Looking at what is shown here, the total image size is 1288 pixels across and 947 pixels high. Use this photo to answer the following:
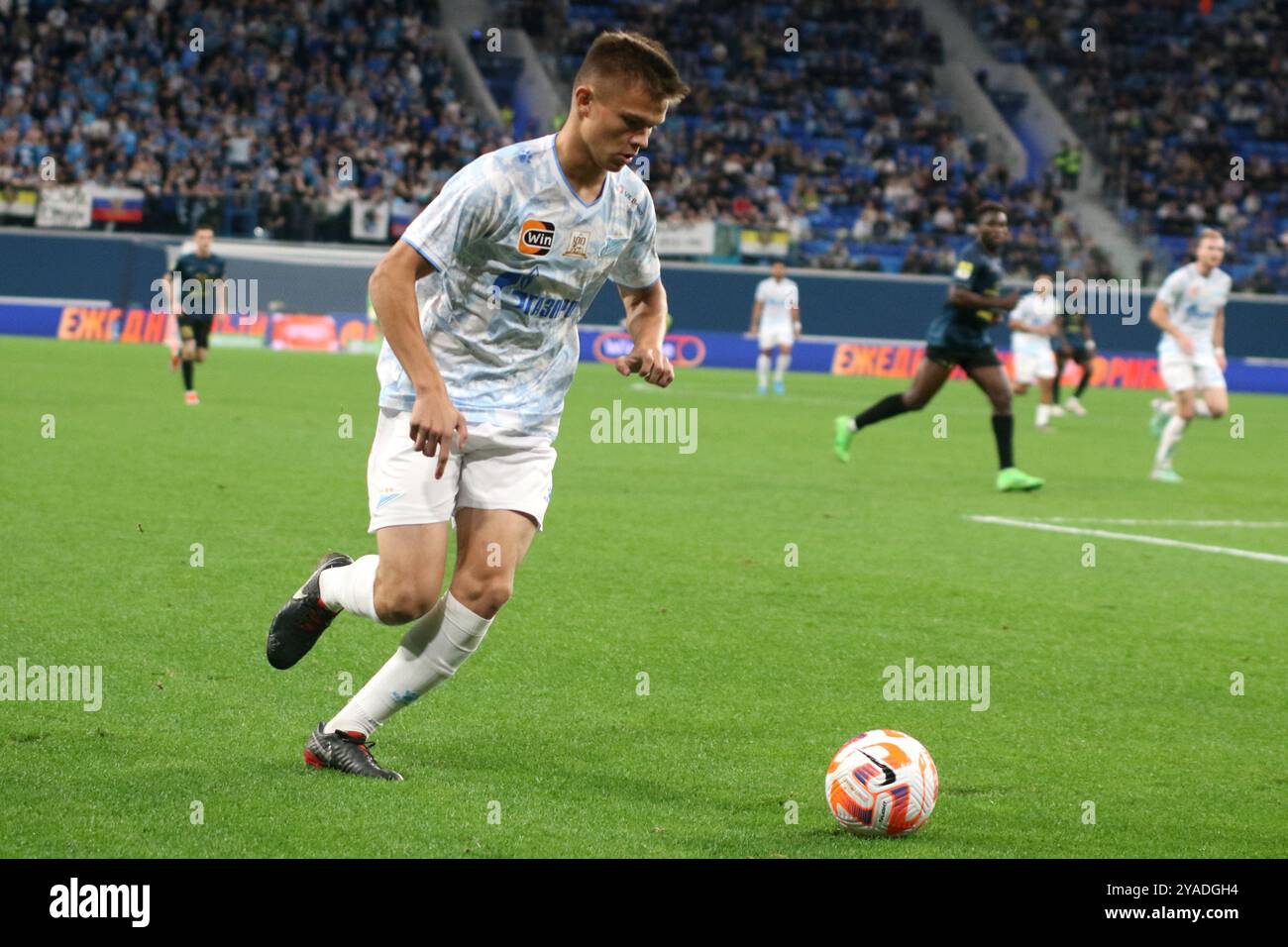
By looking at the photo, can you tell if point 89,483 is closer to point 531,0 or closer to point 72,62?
point 72,62

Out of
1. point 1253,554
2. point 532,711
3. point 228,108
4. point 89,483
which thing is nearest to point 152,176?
point 228,108

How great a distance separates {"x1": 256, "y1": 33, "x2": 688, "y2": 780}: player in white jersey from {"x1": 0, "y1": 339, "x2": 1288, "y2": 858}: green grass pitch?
18.9 inches

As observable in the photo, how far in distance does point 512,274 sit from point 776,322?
23.0 meters

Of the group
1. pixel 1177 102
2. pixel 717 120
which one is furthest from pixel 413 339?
pixel 1177 102

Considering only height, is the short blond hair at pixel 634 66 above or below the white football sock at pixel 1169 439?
above

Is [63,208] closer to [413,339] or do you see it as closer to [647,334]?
[647,334]

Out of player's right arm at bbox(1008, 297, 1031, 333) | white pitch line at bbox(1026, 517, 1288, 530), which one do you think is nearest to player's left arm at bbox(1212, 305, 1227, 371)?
white pitch line at bbox(1026, 517, 1288, 530)

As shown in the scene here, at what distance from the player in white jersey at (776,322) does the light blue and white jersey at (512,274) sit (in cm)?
2166

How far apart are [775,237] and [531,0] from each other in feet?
33.6

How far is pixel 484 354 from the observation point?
526 cm

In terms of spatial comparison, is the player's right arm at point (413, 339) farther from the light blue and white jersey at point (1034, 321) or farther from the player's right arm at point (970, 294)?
the light blue and white jersey at point (1034, 321)

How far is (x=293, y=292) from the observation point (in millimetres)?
31922

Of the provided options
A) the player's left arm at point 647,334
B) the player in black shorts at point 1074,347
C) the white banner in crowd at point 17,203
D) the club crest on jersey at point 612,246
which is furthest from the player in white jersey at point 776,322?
the club crest on jersey at point 612,246

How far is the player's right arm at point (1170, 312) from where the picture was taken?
1571 centimetres
